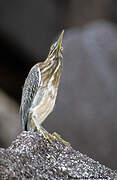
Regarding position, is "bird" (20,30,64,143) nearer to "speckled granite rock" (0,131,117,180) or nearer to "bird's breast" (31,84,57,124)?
"bird's breast" (31,84,57,124)

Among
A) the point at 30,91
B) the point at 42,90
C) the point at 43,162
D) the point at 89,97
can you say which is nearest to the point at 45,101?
the point at 42,90

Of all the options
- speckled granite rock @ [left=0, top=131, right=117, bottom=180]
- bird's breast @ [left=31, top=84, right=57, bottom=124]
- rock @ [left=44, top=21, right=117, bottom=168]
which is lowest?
speckled granite rock @ [left=0, top=131, right=117, bottom=180]

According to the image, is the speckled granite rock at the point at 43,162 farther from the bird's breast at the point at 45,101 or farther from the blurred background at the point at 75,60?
the blurred background at the point at 75,60

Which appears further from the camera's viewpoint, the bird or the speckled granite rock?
the bird

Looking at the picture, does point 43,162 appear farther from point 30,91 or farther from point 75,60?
point 75,60

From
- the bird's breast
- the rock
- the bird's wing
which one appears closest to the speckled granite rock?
the bird's breast

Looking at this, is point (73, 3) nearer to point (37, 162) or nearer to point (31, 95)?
point (31, 95)
